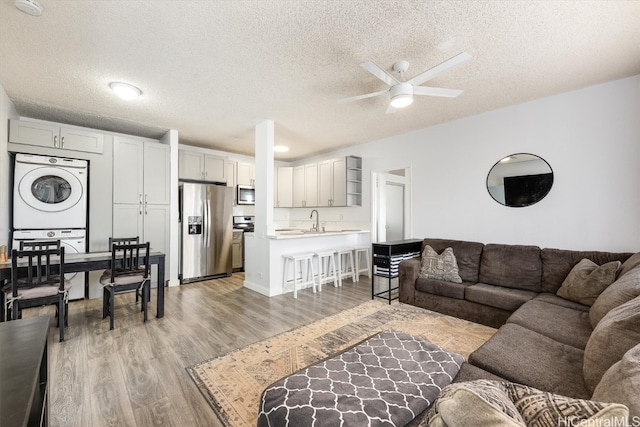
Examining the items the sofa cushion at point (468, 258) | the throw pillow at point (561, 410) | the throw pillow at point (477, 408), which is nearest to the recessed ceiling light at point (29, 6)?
the throw pillow at point (477, 408)

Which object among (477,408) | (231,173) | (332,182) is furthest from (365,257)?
(477,408)

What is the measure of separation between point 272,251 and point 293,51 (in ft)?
8.71

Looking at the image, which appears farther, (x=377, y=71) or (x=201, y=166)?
(x=201, y=166)

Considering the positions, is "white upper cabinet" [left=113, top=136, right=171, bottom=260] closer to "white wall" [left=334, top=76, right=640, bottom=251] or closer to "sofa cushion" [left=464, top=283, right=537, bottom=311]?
"white wall" [left=334, top=76, right=640, bottom=251]

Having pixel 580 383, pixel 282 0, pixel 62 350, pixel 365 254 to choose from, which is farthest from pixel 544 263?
pixel 62 350

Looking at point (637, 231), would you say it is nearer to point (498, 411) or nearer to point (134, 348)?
point (498, 411)

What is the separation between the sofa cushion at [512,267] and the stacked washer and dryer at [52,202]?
542 cm

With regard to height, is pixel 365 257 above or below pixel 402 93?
below

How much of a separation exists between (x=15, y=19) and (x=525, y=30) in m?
3.79

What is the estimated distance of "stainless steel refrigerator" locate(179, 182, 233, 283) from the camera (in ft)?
15.8

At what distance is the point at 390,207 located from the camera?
A: 6.58 metres

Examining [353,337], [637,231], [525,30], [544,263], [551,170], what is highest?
[525,30]

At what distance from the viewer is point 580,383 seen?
1301 millimetres

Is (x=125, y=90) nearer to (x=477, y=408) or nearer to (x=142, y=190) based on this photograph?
(x=142, y=190)
